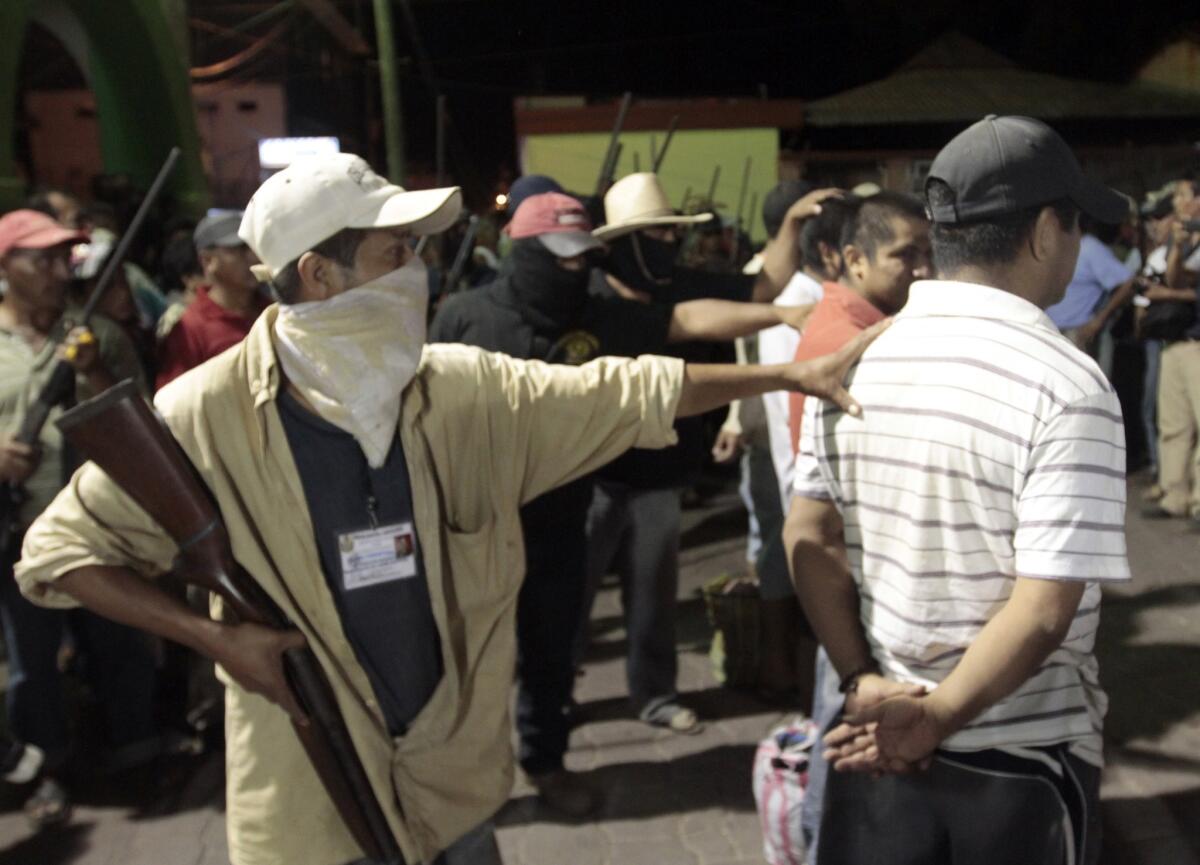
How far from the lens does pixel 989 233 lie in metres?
1.87

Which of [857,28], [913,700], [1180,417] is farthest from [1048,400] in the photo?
[857,28]

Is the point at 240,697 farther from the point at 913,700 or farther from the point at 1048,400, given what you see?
the point at 1048,400

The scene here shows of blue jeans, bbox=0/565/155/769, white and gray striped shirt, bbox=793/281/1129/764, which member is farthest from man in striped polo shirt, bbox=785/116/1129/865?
blue jeans, bbox=0/565/155/769

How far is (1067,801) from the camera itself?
1.90 metres

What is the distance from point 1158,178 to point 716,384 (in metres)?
19.7

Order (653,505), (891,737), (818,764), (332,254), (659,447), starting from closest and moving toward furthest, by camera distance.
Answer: (891,737), (332,254), (659,447), (818,764), (653,505)

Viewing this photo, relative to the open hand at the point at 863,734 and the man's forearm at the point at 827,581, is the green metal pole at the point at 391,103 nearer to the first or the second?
the man's forearm at the point at 827,581

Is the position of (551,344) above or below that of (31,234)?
below

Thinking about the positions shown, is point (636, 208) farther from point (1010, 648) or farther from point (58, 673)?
point (1010, 648)

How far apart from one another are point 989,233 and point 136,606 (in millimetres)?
1708

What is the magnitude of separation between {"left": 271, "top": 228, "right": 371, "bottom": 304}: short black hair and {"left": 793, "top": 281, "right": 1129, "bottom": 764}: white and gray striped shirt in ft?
3.36

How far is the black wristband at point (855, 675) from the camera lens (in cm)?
210

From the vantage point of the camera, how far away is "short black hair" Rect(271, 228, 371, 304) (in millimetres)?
2146

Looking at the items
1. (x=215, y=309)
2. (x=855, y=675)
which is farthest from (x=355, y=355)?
(x=215, y=309)
